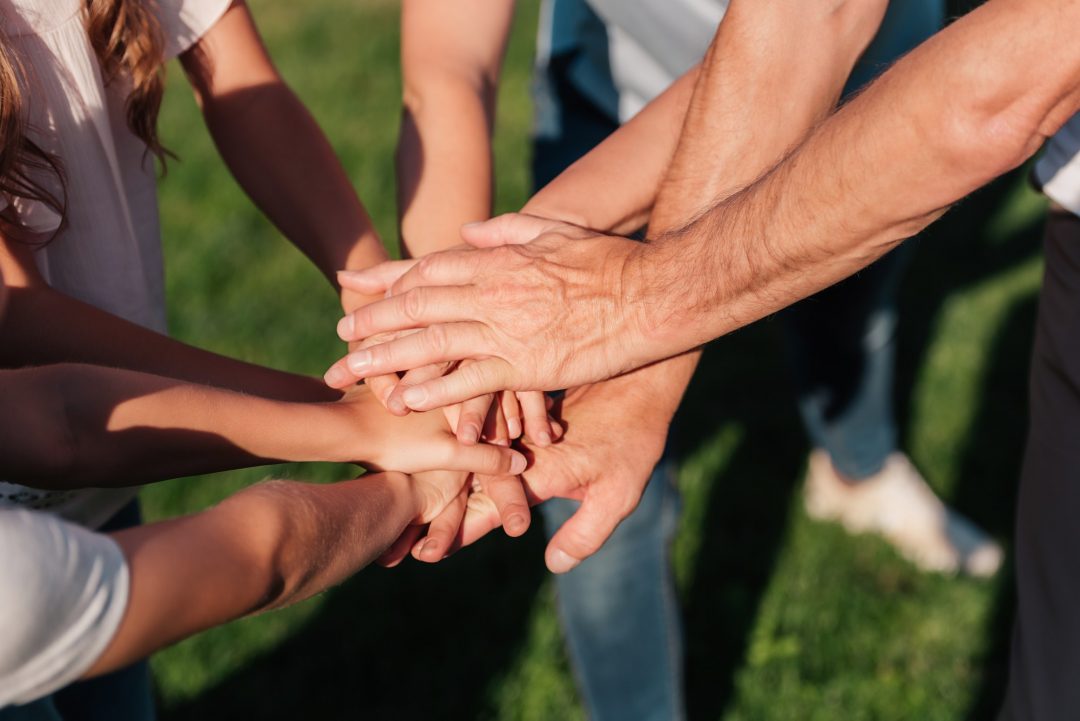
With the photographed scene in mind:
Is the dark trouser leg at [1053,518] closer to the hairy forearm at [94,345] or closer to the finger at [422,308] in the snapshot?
the finger at [422,308]

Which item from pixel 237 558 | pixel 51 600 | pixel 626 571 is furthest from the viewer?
pixel 626 571

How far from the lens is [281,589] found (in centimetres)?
139

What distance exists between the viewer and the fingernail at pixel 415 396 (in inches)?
72.7

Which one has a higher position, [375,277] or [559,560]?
[375,277]

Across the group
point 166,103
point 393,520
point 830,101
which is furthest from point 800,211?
point 166,103

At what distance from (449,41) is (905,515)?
6.12ft

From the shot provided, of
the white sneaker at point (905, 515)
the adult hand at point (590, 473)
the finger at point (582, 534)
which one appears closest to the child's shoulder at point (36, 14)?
the adult hand at point (590, 473)

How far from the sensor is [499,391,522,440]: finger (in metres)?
2.01

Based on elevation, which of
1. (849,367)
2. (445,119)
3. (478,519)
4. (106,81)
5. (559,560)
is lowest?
(849,367)

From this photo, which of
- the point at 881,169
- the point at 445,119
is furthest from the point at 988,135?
the point at 445,119

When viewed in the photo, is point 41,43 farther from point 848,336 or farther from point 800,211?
point 848,336

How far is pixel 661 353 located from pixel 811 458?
170 cm

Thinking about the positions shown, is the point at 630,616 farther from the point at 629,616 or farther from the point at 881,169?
the point at 881,169

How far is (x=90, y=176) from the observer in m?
1.69
